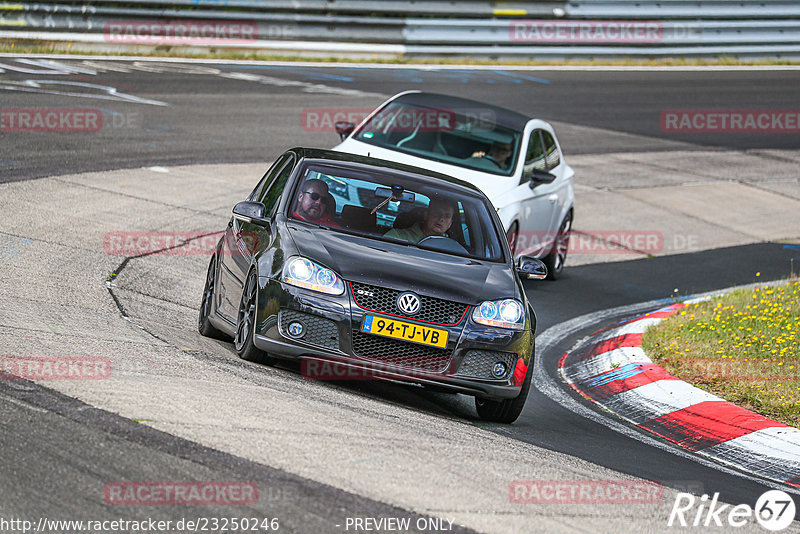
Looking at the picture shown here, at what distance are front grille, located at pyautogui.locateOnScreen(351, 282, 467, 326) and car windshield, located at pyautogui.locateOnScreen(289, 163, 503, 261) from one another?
82cm

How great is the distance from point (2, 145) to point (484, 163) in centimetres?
622

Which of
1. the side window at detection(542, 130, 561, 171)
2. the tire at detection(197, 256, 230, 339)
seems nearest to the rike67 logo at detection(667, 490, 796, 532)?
the tire at detection(197, 256, 230, 339)

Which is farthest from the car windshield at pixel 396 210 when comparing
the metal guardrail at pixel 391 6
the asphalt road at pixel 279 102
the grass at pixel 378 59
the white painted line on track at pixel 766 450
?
the metal guardrail at pixel 391 6

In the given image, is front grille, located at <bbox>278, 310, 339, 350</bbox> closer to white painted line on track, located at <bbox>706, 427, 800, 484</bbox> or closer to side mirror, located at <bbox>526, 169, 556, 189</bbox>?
white painted line on track, located at <bbox>706, 427, 800, 484</bbox>

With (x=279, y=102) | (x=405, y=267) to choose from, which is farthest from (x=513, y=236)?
(x=279, y=102)

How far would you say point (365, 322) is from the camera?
725 cm

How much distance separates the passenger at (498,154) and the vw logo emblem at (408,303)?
5.50 metres

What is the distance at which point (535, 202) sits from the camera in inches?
497

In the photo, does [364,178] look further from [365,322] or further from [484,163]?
[484,163]

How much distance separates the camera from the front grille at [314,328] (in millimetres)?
7277

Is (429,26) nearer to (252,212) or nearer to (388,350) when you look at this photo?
(252,212)

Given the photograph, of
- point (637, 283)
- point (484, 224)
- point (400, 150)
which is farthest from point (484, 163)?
point (484, 224)

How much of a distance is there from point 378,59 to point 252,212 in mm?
20487

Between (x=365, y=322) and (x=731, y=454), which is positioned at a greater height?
(x=365, y=322)
